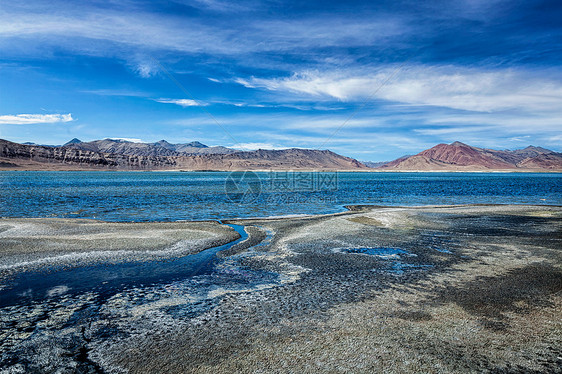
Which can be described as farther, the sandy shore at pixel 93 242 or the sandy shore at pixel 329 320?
the sandy shore at pixel 93 242

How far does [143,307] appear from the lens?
25.8 ft

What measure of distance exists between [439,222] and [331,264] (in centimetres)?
1289

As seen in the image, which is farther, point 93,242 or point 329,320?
point 93,242

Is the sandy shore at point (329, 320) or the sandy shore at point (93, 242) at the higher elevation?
the sandy shore at point (329, 320)

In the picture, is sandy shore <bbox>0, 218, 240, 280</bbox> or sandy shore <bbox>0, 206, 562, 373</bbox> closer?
sandy shore <bbox>0, 206, 562, 373</bbox>

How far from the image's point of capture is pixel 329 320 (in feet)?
23.4

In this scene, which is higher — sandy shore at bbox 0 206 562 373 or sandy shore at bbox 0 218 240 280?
sandy shore at bbox 0 206 562 373

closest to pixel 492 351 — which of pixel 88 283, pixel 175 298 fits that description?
pixel 175 298

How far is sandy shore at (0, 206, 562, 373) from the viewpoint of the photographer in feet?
18.2

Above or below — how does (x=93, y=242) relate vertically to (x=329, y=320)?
below

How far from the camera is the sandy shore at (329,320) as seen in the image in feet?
18.2

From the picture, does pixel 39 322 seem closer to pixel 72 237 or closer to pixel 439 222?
pixel 72 237

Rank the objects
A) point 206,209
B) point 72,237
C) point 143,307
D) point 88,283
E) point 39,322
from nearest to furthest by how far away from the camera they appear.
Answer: point 39,322 → point 143,307 → point 88,283 → point 72,237 → point 206,209

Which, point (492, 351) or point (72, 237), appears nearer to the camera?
point (492, 351)
